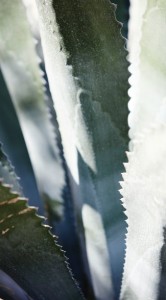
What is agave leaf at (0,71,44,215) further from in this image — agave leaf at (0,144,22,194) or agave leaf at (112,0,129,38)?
agave leaf at (112,0,129,38)

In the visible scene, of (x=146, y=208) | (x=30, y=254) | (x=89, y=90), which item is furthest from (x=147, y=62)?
(x=30, y=254)

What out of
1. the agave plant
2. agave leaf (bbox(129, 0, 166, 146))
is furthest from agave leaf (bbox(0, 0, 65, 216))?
agave leaf (bbox(129, 0, 166, 146))

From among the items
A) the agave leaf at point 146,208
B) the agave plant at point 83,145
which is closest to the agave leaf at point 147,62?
the agave plant at point 83,145

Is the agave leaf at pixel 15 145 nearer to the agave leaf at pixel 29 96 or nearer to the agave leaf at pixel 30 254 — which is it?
the agave leaf at pixel 29 96

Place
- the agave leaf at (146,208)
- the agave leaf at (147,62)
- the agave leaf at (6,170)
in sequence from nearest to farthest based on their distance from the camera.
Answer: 1. the agave leaf at (146,208)
2. the agave leaf at (147,62)
3. the agave leaf at (6,170)

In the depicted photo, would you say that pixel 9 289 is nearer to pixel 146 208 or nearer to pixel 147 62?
pixel 146 208

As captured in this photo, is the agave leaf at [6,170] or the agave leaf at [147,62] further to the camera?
the agave leaf at [6,170]

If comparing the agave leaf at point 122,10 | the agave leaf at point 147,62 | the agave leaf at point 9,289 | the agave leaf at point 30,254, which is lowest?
the agave leaf at point 9,289

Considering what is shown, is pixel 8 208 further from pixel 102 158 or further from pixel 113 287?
pixel 113 287
